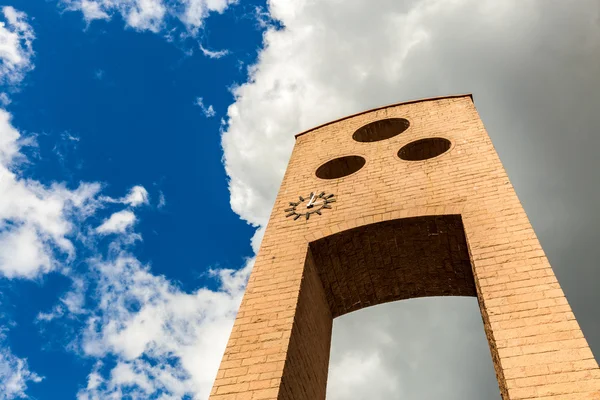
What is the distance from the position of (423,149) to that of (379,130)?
1898 mm

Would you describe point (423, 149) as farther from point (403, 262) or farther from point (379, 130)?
point (403, 262)

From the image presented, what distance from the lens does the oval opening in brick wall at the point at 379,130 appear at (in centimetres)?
1102

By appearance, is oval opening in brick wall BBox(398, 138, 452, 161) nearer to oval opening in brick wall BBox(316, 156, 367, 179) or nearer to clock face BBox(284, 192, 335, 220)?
oval opening in brick wall BBox(316, 156, 367, 179)

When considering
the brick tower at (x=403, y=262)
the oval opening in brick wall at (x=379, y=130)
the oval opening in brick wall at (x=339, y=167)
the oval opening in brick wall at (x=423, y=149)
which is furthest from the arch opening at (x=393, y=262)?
the oval opening in brick wall at (x=379, y=130)

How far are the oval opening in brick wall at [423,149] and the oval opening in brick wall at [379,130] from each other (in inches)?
57.2

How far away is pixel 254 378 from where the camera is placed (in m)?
5.30

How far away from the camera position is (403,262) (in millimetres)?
7703

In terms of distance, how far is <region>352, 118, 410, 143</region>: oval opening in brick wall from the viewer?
11.0 meters

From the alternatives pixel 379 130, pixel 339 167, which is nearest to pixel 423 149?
pixel 339 167

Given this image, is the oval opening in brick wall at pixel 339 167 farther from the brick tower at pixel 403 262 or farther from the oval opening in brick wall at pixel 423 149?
the oval opening in brick wall at pixel 423 149

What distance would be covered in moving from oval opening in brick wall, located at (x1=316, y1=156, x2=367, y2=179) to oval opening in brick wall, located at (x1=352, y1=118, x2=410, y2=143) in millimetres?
1175

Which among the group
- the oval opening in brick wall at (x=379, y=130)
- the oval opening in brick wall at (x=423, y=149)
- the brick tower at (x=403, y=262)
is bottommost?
the brick tower at (x=403, y=262)

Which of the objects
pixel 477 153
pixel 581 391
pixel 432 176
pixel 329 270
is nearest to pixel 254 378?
pixel 329 270

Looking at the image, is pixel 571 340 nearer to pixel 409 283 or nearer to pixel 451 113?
pixel 409 283
